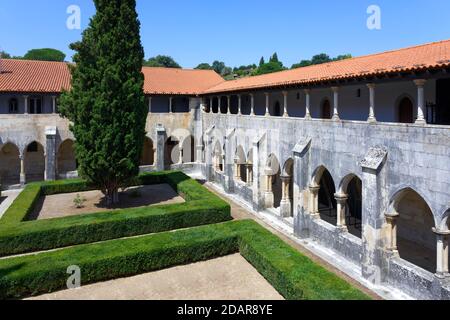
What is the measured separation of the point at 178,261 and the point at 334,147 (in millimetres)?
7542

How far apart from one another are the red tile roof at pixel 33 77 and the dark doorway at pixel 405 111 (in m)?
22.3

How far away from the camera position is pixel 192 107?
33.8m

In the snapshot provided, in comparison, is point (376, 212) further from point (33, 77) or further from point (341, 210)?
point (33, 77)

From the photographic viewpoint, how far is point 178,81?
1394 inches

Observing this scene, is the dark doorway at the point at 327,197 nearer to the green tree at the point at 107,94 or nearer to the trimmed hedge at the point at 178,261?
the trimmed hedge at the point at 178,261

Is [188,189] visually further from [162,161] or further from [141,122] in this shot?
[162,161]

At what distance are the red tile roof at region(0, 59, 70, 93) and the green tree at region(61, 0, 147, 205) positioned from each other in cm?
772

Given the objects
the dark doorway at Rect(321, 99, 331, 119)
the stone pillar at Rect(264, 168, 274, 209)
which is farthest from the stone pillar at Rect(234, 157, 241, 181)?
the dark doorway at Rect(321, 99, 331, 119)

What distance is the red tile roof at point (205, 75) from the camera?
1424 cm

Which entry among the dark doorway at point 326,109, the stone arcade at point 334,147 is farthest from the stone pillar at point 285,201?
the dark doorway at point 326,109

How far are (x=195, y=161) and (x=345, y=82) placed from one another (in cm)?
2227

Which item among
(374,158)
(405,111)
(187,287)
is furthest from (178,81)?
(187,287)
